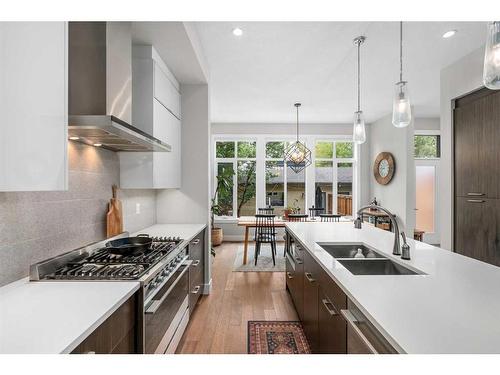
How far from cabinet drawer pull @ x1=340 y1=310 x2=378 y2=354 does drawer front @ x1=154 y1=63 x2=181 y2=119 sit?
2.28 meters

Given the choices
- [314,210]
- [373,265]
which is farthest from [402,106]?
→ [314,210]

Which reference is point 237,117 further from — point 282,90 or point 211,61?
point 211,61

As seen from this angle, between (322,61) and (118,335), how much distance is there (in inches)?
137

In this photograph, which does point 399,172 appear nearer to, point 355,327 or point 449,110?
point 449,110

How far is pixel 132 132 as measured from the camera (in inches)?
69.0

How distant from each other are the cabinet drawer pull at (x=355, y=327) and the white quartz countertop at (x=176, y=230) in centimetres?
152

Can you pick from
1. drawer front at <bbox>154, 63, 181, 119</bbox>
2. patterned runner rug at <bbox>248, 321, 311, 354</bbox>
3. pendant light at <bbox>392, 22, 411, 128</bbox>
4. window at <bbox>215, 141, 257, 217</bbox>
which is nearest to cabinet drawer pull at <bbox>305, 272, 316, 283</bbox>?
patterned runner rug at <bbox>248, 321, 311, 354</bbox>

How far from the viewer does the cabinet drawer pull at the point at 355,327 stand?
986 mm

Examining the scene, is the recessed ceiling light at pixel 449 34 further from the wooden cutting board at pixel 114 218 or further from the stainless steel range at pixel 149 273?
the wooden cutting board at pixel 114 218

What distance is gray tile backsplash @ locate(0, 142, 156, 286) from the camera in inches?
52.8

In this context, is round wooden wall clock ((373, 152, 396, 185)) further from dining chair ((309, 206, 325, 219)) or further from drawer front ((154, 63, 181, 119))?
drawer front ((154, 63, 181, 119))
